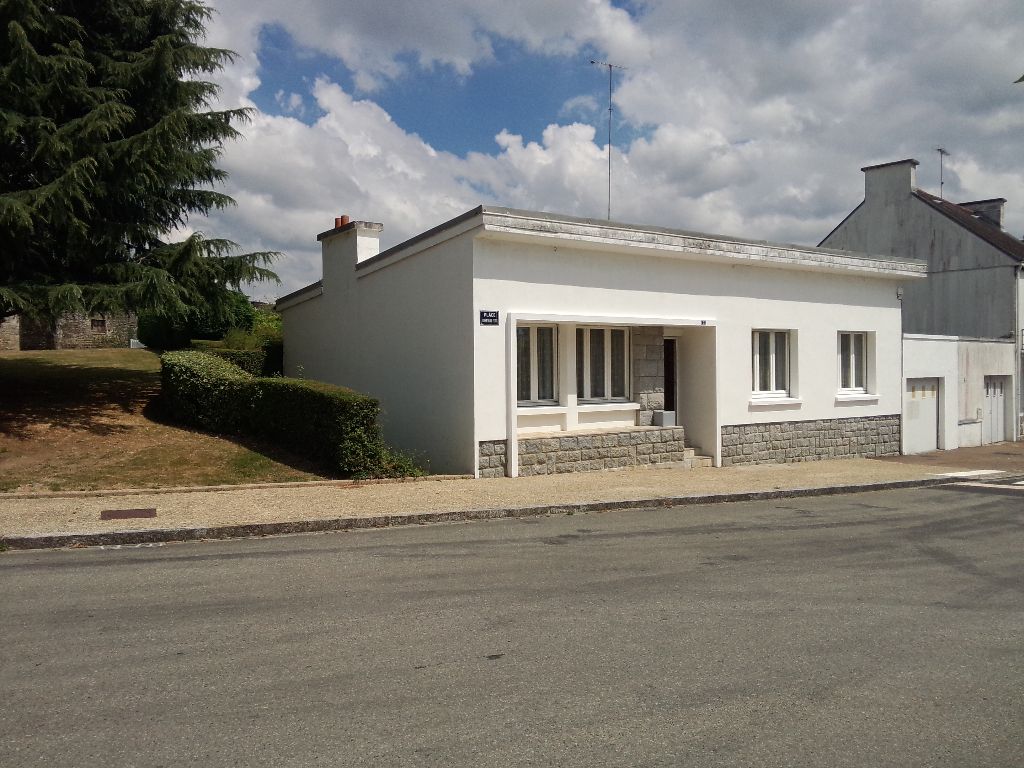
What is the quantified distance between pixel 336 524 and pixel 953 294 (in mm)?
21674

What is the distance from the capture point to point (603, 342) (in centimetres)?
1434

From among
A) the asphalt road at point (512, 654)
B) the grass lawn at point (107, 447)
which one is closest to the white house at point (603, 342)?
the grass lawn at point (107, 447)

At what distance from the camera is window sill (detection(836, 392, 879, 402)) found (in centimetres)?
1741

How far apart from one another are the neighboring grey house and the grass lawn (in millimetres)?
14981

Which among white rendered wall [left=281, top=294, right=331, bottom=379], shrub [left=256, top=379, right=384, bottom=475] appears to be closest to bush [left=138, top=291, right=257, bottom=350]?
white rendered wall [left=281, top=294, right=331, bottom=379]

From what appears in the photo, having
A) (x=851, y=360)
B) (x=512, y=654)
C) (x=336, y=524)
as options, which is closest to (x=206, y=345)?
(x=336, y=524)

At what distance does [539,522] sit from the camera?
9578 millimetres

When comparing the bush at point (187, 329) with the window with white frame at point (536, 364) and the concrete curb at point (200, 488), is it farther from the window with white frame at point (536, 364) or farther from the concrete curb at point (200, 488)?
the concrete curb at point (200, 488)

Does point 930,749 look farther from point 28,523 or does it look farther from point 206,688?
point 28,523

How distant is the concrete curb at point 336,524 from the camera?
7.95 m

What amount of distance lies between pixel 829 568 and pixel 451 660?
4116 mm

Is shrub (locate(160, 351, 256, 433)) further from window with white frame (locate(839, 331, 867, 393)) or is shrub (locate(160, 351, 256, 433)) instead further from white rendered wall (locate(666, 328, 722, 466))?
window with white frame (locate(839, 331, 867, 393))

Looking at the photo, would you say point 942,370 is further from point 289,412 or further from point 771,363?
point 289,412

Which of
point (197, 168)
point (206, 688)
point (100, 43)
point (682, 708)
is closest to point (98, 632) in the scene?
point (206, 688)
